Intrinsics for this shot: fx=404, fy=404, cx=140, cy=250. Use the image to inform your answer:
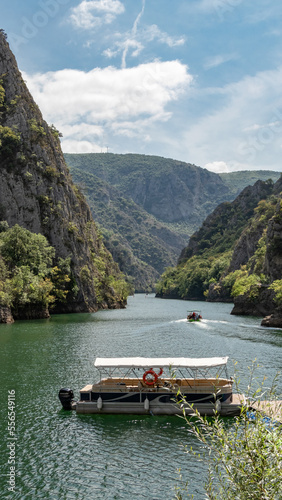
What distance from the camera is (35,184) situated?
115188mm

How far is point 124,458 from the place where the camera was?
22.6 metres

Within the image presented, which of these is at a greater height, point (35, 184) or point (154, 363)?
point (35, 184)

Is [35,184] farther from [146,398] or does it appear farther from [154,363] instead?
[146,398]

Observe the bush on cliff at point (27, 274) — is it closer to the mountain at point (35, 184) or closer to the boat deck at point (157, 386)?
the mountain at point (35, 184)

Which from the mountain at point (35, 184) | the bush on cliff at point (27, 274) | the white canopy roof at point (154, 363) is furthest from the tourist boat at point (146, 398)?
the mountain at point (35, 184)

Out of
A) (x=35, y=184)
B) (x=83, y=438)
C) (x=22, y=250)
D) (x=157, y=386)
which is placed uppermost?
(x=35, y=184)

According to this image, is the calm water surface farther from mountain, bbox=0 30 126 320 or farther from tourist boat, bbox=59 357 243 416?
mountain, bbox=0 30 126 320

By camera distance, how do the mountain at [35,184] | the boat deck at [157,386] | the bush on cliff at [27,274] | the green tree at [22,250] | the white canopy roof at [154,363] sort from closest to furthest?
the boat deck at [157,386]
the white canopy roof at [154,363]
the bush on cliff at [27,274]
the green tree at [22,250]
the mountain at [35,184]

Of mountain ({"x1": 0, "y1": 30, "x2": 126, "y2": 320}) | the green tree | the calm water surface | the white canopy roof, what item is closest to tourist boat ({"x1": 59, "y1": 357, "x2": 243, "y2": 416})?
the white canopy roof

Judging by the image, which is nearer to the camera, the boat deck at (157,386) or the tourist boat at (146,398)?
the tourist boat at (146,398)

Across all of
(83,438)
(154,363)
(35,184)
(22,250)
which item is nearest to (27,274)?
(22,250)

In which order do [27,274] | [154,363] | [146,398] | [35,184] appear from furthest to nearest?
[35,184] < [27,274] < [154,363] < [146,398]

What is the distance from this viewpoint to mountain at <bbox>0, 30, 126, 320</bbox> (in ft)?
366

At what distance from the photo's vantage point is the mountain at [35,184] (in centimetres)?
11144
